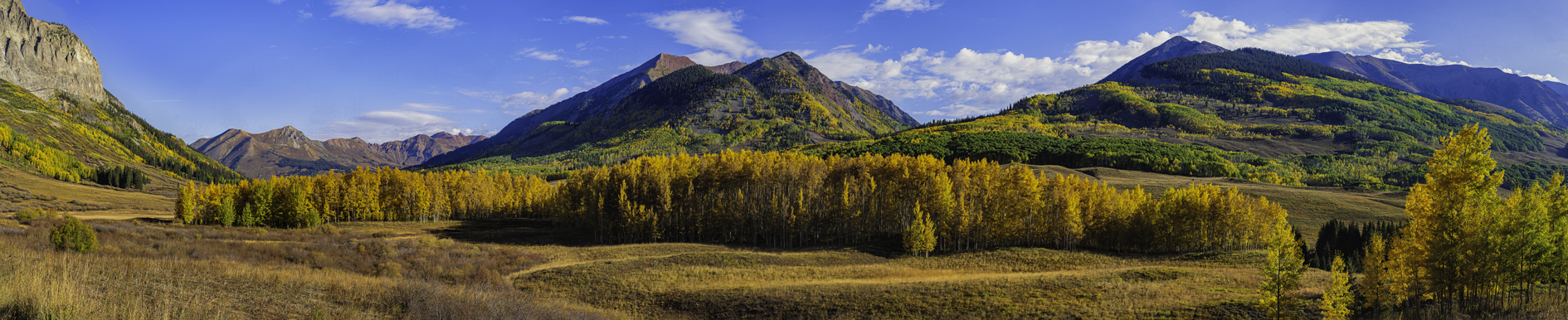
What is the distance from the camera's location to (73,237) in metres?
31.3

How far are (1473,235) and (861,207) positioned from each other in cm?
5711

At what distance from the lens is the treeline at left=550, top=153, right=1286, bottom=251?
69250 mm

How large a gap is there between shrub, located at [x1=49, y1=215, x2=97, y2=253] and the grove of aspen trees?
156ft

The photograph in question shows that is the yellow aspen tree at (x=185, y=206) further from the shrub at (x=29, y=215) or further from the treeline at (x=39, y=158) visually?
the treeline at (x=39, y=158)

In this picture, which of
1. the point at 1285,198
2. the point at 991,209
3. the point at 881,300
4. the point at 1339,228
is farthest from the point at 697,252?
the point at 1285,198

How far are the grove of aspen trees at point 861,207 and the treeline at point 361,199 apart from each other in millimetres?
398

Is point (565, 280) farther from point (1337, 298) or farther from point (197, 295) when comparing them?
point (1337, 298)

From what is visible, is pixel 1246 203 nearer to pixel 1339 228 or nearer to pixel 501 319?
pixel 1339 228

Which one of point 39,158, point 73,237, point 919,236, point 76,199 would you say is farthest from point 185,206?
point 39,158

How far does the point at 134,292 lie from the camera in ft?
45.2

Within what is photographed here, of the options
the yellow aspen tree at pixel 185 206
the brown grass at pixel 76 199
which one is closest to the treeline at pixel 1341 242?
the yellow aspen tree at pixel 185 206

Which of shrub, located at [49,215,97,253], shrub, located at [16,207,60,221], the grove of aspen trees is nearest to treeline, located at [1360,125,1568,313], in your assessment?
the grove of aspen trees

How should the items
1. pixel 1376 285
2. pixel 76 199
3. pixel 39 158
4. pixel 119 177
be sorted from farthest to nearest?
pixel 39 158
pixel 119 177
pixel 76 199
pixel 1376 285

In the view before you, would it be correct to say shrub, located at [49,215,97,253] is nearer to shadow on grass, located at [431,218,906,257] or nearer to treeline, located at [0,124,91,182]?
shadow on grass, located at [431,218,906,257]
